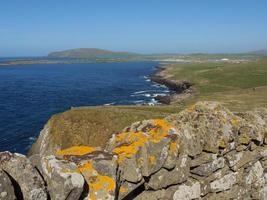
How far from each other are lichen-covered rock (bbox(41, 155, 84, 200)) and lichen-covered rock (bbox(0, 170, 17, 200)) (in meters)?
0.96

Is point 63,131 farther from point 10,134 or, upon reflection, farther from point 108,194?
point 108,194

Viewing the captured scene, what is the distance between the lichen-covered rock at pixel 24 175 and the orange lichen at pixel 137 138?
2.49 meters

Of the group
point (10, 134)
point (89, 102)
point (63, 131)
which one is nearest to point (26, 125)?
point (10, 134)

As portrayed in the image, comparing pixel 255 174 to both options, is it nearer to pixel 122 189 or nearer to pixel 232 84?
pixel 122 189

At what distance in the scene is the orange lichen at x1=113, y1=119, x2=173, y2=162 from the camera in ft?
A: 29.6

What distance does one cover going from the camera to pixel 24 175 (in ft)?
23.1

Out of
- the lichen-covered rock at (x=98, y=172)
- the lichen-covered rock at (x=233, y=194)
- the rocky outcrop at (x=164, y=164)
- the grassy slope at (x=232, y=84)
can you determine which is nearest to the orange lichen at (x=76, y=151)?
the rocky outcrop at (x=164, y=164)

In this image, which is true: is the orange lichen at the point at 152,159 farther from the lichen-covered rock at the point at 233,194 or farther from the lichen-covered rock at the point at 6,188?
the lichen-covered rock at the point at 6,188

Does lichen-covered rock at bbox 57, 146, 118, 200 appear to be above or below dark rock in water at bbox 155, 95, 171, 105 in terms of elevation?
above

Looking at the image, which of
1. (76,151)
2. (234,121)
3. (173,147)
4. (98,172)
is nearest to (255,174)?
(234,121)

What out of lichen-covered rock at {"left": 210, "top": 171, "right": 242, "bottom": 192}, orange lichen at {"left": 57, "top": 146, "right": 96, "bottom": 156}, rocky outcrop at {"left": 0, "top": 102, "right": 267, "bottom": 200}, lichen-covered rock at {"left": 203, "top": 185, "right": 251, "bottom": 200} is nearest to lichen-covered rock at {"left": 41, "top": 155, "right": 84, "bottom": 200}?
rocky outcrop at {"left": 0, "top": 102, "right": 267, "bottom": 200}

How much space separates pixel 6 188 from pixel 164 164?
469cm

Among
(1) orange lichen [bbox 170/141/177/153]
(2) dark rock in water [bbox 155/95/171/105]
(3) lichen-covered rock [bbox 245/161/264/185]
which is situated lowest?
(2) dark rock in water [bbox 155/95/171/105]

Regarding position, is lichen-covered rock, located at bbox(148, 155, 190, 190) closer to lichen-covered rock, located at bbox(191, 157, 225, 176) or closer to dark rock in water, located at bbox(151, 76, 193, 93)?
lichen-covered rock, located at bbox(191, 157, 225, 176)
